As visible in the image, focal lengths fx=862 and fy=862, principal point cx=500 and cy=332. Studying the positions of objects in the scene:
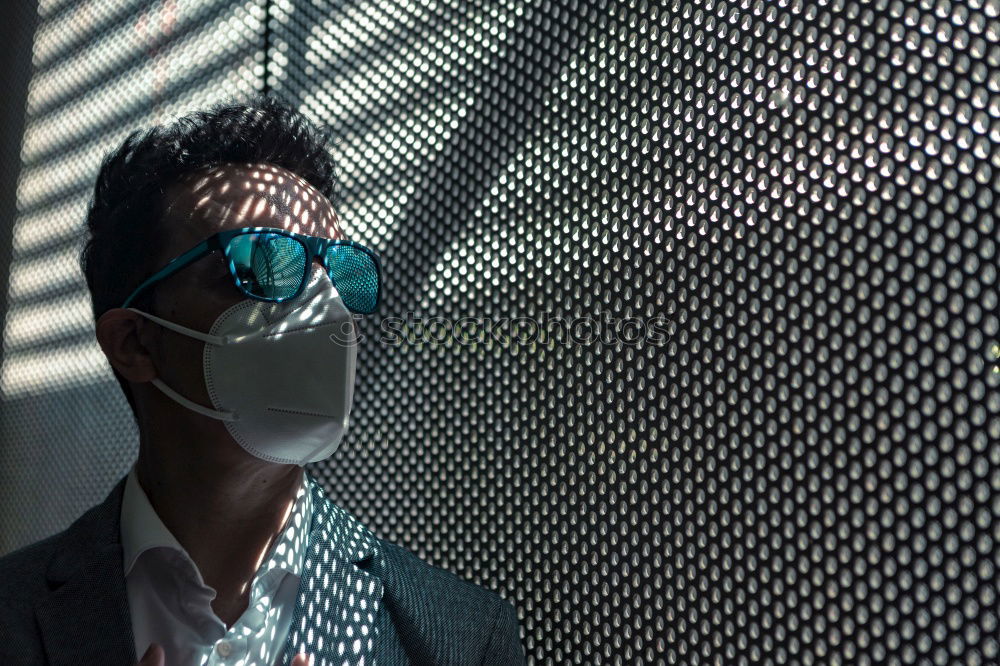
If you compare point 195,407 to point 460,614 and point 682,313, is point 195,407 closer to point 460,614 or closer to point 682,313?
point 460,614

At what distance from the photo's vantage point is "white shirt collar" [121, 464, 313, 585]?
116 cm

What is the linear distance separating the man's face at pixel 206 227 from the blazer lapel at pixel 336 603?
10.9 inches

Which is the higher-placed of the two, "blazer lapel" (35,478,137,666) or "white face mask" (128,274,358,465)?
"white face mask" (128,274,358,465)

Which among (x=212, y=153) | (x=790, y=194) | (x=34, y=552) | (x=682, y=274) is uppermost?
(x=790, y=194)

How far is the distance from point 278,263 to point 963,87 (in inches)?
33.4

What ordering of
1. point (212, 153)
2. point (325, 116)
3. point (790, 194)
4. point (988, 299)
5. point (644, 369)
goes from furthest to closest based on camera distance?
1. point (325, 116)
2. point (212, 153)
3. point (644, 369)
4. point (790, 194)
5. point (988, 299)

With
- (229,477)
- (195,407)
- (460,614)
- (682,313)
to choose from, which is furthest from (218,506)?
(682,313)

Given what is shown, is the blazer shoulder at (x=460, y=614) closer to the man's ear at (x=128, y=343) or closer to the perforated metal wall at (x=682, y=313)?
the perforated metal wall at (x=682, y=313)

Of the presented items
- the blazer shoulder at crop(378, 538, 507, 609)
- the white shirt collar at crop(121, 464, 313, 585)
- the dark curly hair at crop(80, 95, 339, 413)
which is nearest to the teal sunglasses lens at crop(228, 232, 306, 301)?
the dark curly hair at crop(80, 95, 339, 413)

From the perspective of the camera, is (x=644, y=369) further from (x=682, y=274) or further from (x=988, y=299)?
(x=988, y=299)

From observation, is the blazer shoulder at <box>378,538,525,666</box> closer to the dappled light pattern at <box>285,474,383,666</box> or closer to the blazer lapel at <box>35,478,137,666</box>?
the dappled light pattern at <box>285,474,383,666</box>

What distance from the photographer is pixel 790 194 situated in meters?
1.02

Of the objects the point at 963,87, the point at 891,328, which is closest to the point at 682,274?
the point at 891,328

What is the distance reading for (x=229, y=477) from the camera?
1194mm
